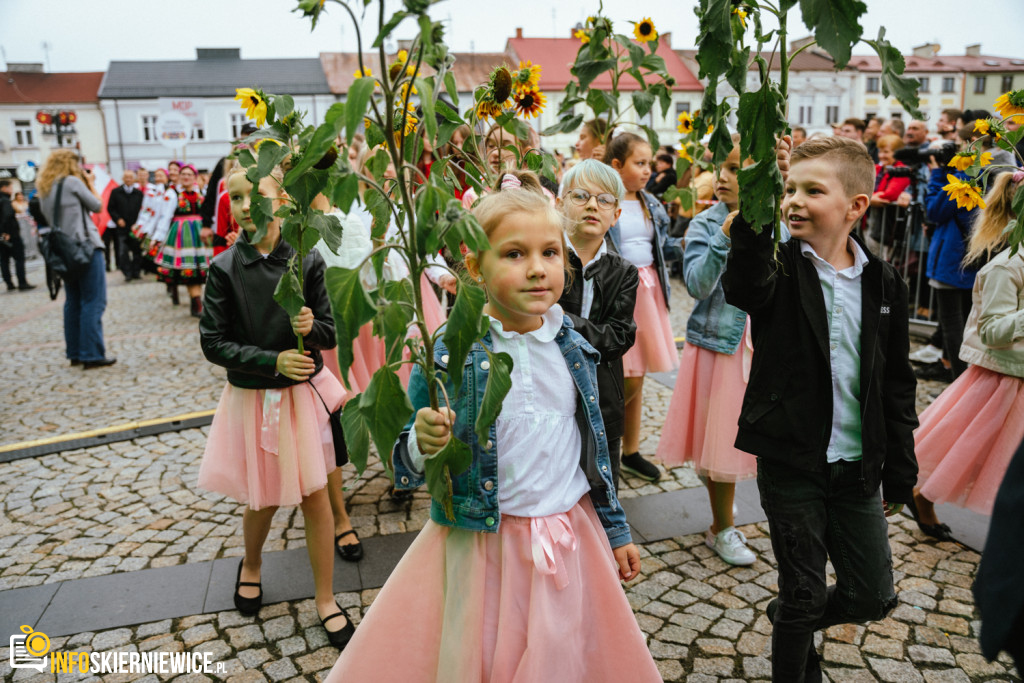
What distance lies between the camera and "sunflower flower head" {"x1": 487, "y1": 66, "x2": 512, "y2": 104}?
246cm

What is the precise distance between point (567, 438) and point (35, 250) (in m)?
28.3

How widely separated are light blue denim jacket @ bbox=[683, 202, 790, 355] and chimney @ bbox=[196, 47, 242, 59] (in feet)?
Result: 177

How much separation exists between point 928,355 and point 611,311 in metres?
5.28

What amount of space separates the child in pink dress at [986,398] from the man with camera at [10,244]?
17620 mm

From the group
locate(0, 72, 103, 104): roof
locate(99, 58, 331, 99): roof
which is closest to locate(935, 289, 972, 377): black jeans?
locate(99, 58, 331, 99): roof

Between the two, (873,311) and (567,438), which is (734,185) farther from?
(567,438)

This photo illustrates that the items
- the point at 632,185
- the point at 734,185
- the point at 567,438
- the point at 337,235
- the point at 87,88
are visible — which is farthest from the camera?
the point at 87,88

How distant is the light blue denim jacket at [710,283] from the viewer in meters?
3.20

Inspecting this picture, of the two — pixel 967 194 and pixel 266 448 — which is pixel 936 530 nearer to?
pixel 967 194

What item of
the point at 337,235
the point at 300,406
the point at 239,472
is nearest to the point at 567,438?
the point at 337,235

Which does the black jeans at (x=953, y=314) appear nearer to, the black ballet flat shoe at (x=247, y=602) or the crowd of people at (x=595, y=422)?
the crowd of people at (x=595, y=422)

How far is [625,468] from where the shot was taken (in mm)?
4645

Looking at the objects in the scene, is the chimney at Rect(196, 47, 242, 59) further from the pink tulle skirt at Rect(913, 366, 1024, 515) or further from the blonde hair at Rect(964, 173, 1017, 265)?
the pink tulle skirt at Rect(913, 366, 1024, 515)

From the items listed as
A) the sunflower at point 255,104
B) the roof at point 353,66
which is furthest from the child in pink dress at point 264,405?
the roof at point 353,66
